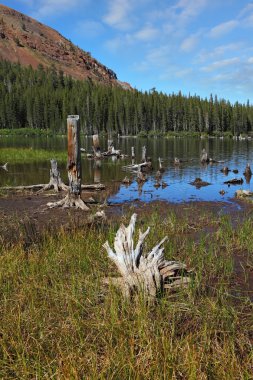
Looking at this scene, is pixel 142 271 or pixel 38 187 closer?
pixel 142 271

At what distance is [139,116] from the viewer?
136125 millimetres

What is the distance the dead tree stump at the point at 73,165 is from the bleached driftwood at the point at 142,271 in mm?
9049

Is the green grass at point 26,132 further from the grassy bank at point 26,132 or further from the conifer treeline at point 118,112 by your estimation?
the conifer treeline at point 118,112

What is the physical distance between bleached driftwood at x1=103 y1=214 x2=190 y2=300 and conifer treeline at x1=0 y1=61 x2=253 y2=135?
127619 mm

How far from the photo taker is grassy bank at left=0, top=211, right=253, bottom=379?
4375mm

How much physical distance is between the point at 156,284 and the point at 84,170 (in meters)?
30.2

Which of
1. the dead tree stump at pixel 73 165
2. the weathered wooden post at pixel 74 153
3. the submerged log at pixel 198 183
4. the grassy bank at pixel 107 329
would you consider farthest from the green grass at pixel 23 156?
the grassy bank at pixel 107 329

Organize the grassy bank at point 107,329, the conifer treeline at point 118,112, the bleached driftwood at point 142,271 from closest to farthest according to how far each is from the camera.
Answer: the grassy bank at point 107,329, the bleached driftwood at point 142,271, the conifer treeline at point 118,112

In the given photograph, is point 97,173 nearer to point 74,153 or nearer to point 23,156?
point 23,156

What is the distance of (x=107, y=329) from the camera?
5.16 metres

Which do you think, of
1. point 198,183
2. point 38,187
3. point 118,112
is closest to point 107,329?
point 38,187

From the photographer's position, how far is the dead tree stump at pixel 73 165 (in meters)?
15.7

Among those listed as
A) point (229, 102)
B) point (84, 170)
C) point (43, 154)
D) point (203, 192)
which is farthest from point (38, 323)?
point (229, 102)

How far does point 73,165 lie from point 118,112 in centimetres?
12261
